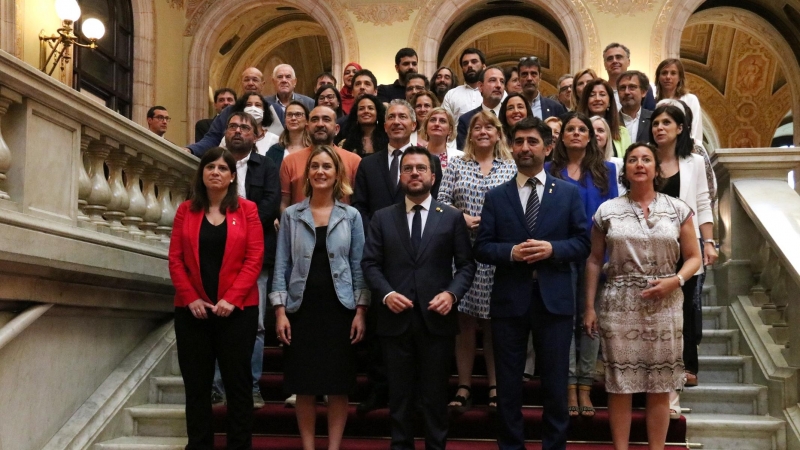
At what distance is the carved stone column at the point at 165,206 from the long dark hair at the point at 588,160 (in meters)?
2.43

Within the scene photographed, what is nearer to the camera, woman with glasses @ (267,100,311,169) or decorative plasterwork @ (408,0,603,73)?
woman with glasses @ (267,100,311,169)

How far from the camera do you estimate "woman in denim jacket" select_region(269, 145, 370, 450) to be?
400 centimetres

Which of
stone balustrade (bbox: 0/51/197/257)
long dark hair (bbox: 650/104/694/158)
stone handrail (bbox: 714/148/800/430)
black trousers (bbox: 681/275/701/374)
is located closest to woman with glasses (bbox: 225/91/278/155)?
stone balustrade (bbox: 0/51/197/257)

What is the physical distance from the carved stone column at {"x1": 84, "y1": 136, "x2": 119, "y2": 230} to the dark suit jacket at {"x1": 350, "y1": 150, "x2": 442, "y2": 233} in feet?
4.49

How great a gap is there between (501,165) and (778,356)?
1.87 m

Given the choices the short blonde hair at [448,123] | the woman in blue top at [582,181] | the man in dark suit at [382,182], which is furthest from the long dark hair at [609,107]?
the man in dark suit at [382,182]

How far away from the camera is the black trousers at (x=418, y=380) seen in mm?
3840

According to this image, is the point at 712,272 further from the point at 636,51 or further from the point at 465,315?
the point at 636,51

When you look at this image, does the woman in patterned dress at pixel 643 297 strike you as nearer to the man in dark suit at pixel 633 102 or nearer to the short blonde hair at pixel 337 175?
the short blonde hair at pixel 337 175

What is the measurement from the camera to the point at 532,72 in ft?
21.3

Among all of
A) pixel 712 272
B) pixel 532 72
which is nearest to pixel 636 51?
pixel 532 72

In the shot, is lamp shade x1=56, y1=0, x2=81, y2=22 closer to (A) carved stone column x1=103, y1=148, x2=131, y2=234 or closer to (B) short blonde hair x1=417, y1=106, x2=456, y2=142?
(A) carved stone column x1=103, y1=148, x2=131, y2=234

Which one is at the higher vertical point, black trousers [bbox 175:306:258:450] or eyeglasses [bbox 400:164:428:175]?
eyeglasses [bbox 400:164:428:175]

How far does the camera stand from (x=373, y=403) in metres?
4.40
